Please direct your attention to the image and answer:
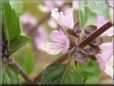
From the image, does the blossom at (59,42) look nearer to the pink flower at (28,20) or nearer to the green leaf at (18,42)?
the green leaf at (18,42)

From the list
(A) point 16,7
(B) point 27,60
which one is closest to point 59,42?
(A) point 16,7

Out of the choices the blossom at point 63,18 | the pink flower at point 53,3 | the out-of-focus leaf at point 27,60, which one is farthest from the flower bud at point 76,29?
the pink flower at point 53,3

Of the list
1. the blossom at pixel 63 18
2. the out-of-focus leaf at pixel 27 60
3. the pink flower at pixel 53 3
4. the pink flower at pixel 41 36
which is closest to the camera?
the blossom at pixel 63 18

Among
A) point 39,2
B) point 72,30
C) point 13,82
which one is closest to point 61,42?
point 72,30

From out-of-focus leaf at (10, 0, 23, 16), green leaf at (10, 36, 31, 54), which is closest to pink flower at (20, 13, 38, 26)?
out-of-focus leaf at (10, 0, 23, 16)

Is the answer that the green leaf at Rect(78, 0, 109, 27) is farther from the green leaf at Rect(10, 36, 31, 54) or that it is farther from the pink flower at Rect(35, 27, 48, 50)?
the pink flower at Rect(35, 27, 48, 50)

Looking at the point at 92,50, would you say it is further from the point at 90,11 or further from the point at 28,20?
the point at 28,20
